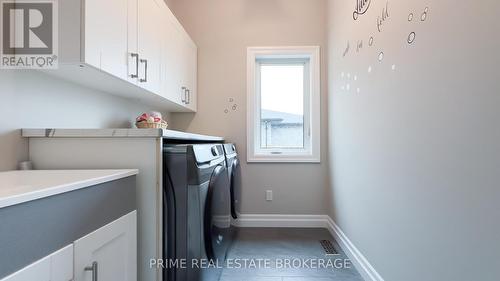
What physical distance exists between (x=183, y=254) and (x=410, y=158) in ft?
3.55

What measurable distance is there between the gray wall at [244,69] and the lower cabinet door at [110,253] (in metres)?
1.97

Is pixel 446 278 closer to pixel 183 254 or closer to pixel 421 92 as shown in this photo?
pixel 421 92

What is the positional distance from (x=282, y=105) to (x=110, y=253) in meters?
2.52

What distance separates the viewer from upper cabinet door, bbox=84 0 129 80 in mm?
1251

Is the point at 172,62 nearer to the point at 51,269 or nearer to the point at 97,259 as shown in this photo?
the point at 97,259

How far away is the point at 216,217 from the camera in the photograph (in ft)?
5.39

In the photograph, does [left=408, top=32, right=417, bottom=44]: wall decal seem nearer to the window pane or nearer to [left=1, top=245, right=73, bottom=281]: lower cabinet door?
[left=1, top=245, right=73, bottom=281]: lower cabinet door

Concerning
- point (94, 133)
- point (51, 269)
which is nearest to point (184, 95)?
point (94, 133)

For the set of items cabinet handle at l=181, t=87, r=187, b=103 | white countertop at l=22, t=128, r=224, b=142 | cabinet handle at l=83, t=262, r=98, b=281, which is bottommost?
cabinet handle at l=83, t=262, r=98, b=281

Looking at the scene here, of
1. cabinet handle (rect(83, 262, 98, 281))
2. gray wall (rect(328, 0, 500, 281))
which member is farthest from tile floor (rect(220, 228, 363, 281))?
cabinet handle (rect(83, 262, 98, 281))

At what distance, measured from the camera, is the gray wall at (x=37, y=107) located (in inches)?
47.0

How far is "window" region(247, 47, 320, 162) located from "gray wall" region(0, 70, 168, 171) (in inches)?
64.6

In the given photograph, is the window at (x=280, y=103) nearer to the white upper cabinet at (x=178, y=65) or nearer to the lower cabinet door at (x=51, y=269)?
the white upper cabinet at (x=178, y=65)

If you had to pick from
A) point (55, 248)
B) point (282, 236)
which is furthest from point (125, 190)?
point (282, 236)
